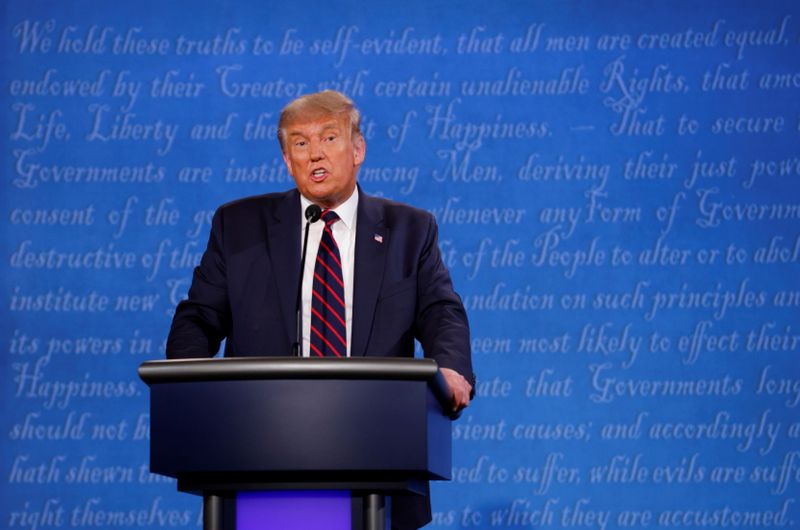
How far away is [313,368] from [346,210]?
81 centimetres

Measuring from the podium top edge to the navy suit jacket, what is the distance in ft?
1.66

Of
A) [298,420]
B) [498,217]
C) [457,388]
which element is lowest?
[298,420]

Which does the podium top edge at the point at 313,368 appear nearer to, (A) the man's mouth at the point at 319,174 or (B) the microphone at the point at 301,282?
(B) the microphone at the point at 301,282

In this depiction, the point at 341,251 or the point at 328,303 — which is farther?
the point at 341,251

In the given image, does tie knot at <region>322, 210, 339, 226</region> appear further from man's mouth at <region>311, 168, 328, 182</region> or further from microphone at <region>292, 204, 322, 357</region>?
microphone at <region>292, 204, 322, 357</region>

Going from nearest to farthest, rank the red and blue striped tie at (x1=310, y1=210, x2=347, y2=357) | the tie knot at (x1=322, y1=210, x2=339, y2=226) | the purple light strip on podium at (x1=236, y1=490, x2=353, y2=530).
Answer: the purple light strip on podium at (x1=236, y1=490, x2=353, y2=530) < the red and blue striped tie at (x1=310, y1=210, x2=347, y2=357) < the tie knot at (x1=322, y1=210, x2=339, y2=226)

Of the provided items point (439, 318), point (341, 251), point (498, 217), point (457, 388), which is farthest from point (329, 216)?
point (498, 217)

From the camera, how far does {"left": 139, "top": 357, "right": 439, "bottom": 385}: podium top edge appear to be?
1907mm

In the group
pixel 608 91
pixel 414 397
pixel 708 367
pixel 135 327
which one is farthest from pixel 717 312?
pixel 414 397

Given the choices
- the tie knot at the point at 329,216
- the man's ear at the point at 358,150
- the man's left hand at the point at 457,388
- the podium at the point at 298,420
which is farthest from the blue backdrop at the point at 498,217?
the podium at the point at 298,420

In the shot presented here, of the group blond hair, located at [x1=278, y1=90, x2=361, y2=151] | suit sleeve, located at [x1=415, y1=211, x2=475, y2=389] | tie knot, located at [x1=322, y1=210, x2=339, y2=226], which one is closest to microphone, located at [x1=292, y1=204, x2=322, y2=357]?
tie knot, located at [x1=322, y1=210, x2=339, y2=226]

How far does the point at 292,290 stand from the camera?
2477 mm

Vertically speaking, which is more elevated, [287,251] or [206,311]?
[287,251]

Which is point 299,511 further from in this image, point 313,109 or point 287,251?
point 313,109
